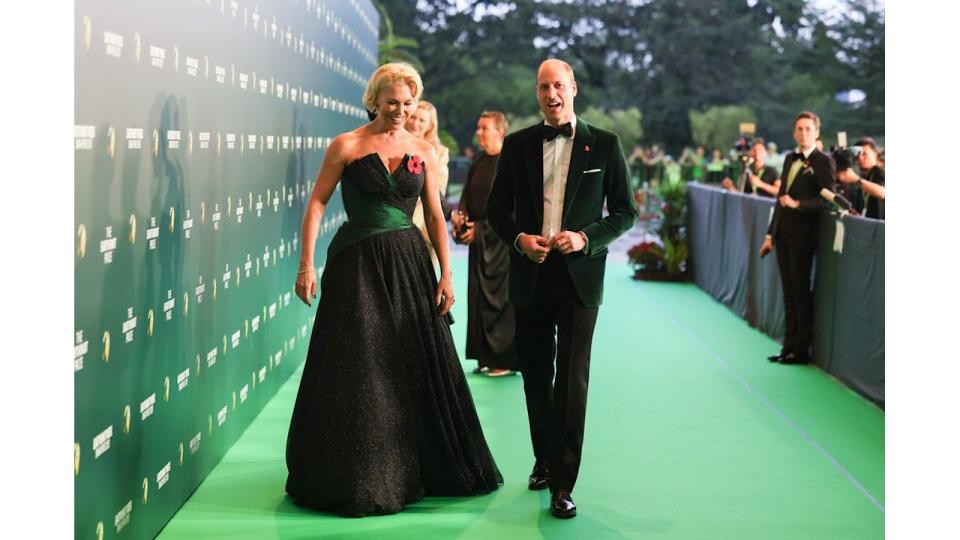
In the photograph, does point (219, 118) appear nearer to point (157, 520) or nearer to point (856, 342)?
point (157, 520)

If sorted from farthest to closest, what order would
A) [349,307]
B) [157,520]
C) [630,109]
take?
1. [630,109]
2. [349,307]
3. [157,520]

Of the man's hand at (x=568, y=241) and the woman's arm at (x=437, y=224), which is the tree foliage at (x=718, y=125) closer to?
the woman's arm at (x=437, y=224)

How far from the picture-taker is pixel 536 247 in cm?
621

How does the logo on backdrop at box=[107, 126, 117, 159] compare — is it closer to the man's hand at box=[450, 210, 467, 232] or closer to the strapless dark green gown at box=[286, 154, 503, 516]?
the strapless dark green gown at box=[286, 154, 503, 516]

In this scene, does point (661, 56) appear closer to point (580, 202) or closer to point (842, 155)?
point (842, 155)

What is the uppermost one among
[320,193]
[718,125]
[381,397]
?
[718,125]

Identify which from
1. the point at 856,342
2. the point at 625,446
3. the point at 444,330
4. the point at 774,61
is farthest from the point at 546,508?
the point at 774,61

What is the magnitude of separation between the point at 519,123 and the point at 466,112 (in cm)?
1566

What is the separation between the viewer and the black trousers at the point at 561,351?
20.7 ft

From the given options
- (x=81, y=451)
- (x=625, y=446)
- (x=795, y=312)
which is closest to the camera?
(x=81, y=451)

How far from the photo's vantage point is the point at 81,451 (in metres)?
4.77

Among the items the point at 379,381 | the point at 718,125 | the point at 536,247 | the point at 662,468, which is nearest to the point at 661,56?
the point at 718,125

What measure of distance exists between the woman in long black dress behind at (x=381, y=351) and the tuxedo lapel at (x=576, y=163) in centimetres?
70

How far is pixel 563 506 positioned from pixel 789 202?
18.0 feet
